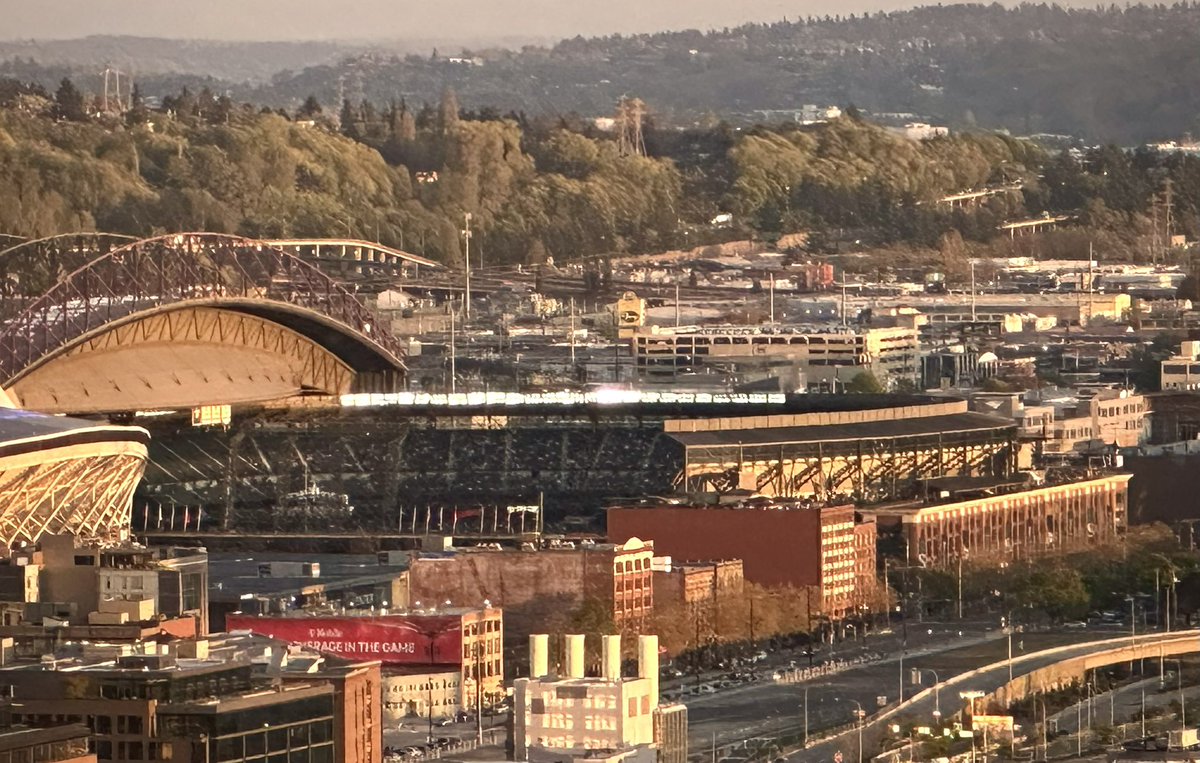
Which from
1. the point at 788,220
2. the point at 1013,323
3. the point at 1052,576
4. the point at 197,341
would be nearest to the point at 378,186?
the point at 788,220

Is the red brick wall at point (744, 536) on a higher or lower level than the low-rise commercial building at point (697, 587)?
higher

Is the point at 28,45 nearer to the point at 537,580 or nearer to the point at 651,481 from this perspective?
the point at 651,481

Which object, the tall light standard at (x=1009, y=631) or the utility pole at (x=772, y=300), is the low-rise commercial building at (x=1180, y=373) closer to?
the utility pole at (x=772, y=300)

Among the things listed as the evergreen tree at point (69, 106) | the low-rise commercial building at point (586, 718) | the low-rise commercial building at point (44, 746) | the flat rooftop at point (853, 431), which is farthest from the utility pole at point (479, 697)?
the evergreen tree at point (69, 106)

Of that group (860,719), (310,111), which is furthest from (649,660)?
(310,111)

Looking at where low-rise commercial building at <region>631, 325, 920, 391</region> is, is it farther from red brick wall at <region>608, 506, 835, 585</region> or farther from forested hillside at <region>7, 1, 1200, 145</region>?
forested hillside at <region>7, 1, 1200, 145</region>

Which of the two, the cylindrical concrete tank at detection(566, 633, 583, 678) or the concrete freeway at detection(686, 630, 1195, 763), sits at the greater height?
the cylindrical concrete tank at detection(566, 633, 583, 678)

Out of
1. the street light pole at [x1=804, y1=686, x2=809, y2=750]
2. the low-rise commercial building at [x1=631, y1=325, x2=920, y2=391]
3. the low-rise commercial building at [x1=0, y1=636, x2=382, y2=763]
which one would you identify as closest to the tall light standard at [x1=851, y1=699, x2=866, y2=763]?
the street light pole at [x1=804, y1=686, x2=809, y2=750]
